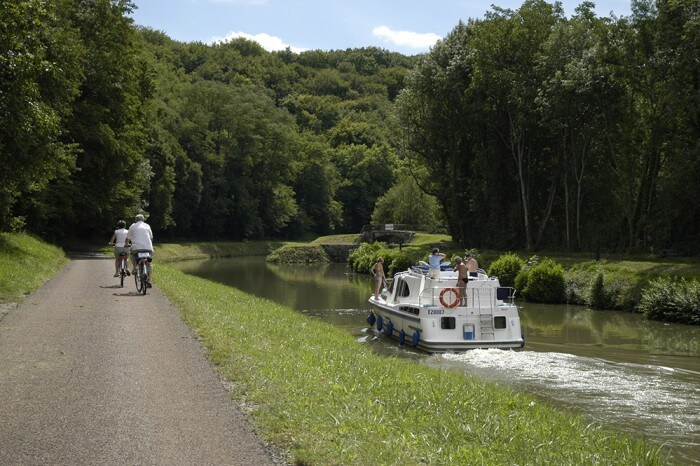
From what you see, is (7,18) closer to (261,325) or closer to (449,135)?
(261,325)

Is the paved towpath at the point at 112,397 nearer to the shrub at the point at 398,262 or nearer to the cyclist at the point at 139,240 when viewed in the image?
the cyclist at the point at 139,240

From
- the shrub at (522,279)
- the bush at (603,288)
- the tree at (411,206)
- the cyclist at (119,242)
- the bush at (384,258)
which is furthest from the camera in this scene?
the tree at (411,206)

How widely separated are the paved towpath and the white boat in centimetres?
854

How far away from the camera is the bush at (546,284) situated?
3412 cm

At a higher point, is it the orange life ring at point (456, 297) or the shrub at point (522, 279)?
the orange life ring at point (456, 297)

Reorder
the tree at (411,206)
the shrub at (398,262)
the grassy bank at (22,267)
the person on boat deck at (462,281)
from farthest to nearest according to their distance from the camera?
the tree at (411,206), the shrub at (398,262), the person on boat deck at (462,281), the grassy bank at (22,267)

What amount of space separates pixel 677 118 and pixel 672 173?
2911mm

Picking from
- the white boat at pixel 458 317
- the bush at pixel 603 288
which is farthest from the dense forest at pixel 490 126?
the white boat at pixel 458 317

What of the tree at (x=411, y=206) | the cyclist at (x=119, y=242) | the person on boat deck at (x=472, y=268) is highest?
the tree at (x=411, y=206)

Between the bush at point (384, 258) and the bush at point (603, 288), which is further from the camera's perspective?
the bush at point (384, 258)

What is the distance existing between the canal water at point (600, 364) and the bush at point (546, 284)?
4.84ft

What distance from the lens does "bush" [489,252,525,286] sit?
38188mm

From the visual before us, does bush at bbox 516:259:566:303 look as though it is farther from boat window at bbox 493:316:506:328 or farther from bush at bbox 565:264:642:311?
boat window at bbox 493:316:506:328

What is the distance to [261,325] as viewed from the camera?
14.6 metres
